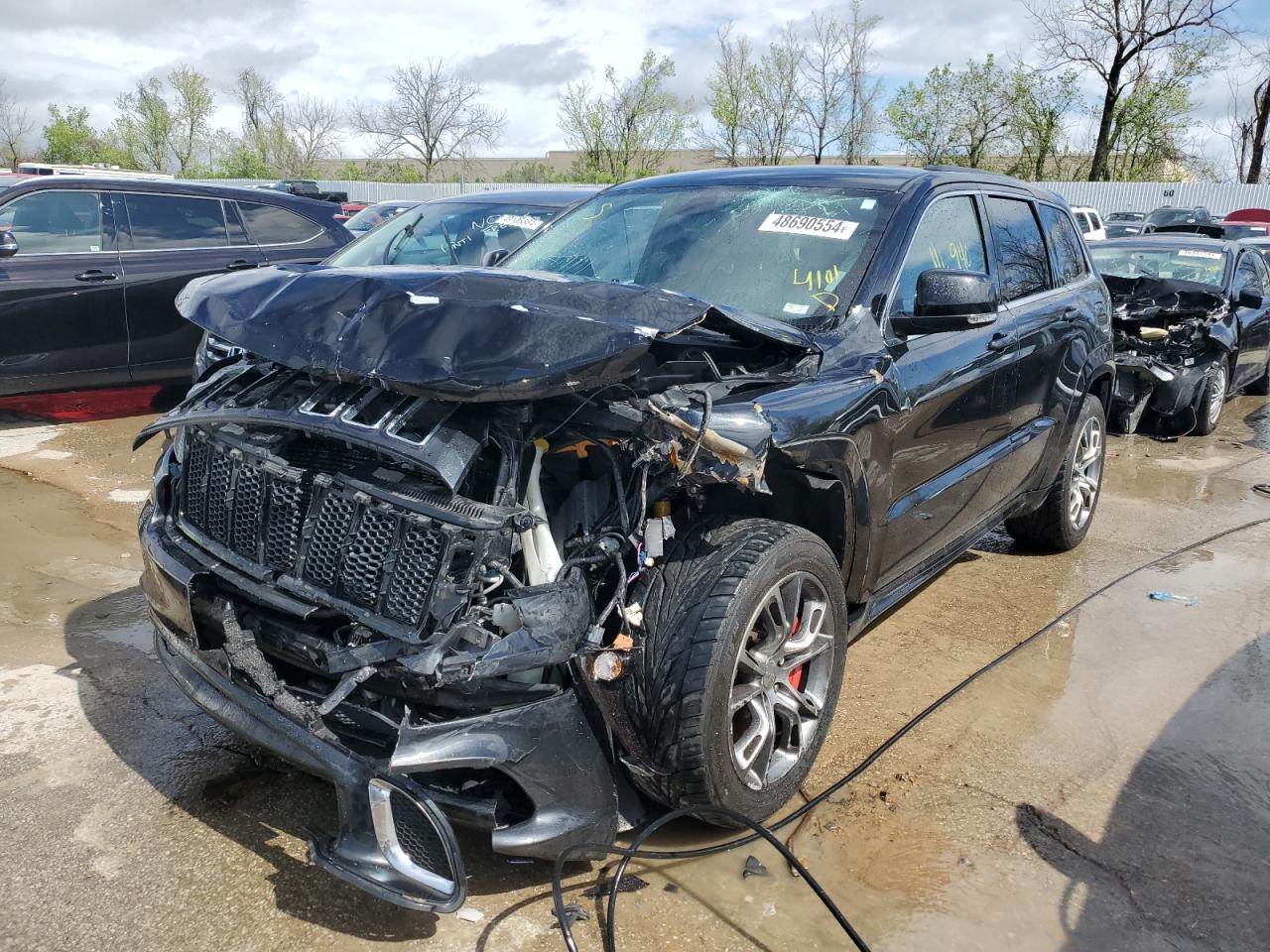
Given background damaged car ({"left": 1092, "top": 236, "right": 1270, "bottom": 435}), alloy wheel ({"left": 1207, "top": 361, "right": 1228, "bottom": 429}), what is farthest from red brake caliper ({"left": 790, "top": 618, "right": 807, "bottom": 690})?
alloy wheel ({"left": 1207, "top": 361, "right": 1228, "bottom": 429})

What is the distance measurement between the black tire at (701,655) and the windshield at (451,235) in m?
4.78

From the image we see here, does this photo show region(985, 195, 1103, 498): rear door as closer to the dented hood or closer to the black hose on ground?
the black hose on ground

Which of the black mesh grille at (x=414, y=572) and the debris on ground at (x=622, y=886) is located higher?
the black mesh grille at (x=414, y=572)

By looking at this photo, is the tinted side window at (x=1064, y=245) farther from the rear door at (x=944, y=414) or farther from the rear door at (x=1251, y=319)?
the rear door at (x=1251, y=319)

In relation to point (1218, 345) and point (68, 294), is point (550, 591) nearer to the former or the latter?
point (68, 294)

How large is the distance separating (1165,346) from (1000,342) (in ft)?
19.0

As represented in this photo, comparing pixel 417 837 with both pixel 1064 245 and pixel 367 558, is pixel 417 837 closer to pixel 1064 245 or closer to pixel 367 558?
pixel 367 558

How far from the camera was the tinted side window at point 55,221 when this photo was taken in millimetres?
7168

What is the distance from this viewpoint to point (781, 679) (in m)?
2.96

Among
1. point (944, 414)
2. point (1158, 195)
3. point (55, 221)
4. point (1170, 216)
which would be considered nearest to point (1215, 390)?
point (944, 414)

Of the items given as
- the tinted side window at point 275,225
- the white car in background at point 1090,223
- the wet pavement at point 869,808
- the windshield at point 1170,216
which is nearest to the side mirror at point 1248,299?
the wet pavement at point 869,808

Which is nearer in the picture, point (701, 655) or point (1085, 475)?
point (701, 655)

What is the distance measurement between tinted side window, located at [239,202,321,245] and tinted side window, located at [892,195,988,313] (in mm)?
6134

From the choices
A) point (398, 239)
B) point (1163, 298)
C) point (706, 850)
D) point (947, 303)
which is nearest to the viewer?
point (706, 850)
